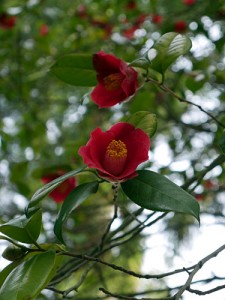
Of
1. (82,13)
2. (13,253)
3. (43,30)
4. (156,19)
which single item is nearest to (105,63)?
(13,253)

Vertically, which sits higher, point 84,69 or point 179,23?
point 84,69

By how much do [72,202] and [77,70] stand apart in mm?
315

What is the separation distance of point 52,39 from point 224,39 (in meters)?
1.42

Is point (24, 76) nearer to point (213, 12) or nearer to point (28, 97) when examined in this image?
point (28, 97)

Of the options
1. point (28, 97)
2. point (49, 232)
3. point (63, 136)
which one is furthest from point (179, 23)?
point (63, 136)

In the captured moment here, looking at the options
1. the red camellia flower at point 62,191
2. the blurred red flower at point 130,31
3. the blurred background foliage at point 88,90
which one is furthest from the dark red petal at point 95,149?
the blurred red flower at point 130,31

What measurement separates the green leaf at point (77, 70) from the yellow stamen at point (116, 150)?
0.18 meters

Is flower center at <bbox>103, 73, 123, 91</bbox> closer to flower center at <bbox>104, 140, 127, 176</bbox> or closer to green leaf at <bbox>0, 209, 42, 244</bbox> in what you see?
flower center at <bbox>104, 140, 127, 176</bbox>

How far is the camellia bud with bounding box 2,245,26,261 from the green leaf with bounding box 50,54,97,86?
14.1 inches

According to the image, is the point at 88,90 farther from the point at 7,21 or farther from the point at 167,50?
the point at 167,50

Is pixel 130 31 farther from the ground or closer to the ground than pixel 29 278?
closer to the ground

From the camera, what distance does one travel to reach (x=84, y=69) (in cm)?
102

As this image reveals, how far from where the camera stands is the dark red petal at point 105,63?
944 millimetres

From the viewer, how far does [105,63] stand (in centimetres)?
95
